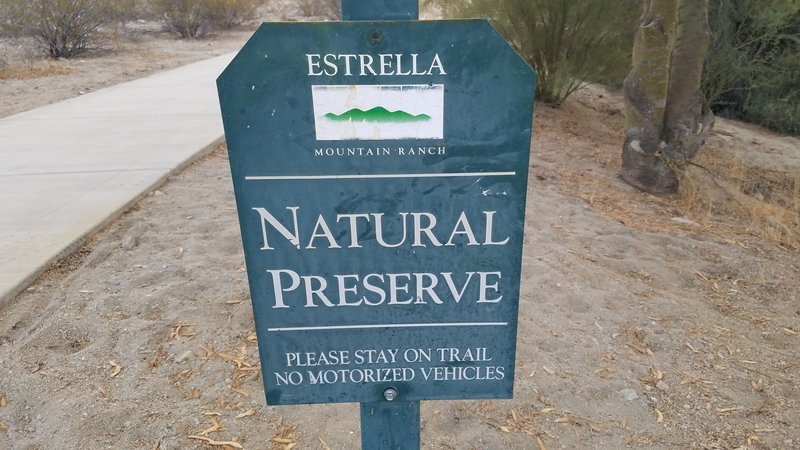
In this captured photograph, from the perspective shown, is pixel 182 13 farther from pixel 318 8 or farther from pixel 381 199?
pixel 381 199

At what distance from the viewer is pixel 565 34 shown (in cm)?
859

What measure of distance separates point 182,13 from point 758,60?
15829mm

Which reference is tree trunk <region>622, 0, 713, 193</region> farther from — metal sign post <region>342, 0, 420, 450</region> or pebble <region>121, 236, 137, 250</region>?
metal sign post <region>342, 0, 420, 450</region>

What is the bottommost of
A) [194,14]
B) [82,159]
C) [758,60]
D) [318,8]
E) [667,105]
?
[318,8]

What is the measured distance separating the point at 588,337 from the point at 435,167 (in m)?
2.01

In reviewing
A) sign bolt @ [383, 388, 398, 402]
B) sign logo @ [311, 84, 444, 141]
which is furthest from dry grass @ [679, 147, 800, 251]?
sign logo @ [311, 84, 444, 141]

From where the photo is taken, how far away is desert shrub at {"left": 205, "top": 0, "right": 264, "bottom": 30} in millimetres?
20594

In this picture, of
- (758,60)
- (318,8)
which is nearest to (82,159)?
(758,60)

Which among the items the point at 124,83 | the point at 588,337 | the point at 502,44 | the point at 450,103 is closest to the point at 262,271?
the point at 450,103

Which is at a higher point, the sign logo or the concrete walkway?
the sign logo

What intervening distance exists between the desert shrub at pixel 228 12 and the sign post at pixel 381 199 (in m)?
20.6

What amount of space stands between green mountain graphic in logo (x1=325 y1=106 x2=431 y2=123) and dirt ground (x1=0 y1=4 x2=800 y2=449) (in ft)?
5.00

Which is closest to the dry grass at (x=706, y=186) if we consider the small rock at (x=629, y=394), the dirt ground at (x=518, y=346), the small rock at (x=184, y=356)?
the dirt ground at (x=518, y=346)

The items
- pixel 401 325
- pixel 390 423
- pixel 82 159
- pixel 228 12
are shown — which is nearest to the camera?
pixel 401 325
